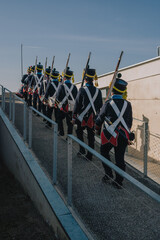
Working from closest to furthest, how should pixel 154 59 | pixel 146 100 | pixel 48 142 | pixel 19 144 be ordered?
1. pixel 48 142
2. pixel 19 144
3. pixel 154 59
4. pixel 146 100

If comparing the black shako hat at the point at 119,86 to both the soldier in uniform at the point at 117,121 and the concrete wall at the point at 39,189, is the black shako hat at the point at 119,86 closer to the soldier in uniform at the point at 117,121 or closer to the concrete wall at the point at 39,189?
the soldier in uniform at the point at 117,121

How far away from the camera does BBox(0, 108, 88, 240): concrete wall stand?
3.12 metres

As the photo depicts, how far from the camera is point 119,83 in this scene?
404 centimetres

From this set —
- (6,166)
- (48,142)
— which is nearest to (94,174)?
(48,142)

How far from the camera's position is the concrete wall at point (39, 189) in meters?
3.12

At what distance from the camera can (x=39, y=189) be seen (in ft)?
13.4

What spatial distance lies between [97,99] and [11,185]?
8.62 feet

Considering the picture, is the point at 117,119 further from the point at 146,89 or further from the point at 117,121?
the point at 146,89

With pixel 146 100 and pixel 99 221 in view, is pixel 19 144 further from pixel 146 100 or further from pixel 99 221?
pixel 146 100

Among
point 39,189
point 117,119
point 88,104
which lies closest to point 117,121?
point 117,119

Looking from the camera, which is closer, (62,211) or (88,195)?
(62,211)

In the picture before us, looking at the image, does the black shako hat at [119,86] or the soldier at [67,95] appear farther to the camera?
the soldier at [67,95]

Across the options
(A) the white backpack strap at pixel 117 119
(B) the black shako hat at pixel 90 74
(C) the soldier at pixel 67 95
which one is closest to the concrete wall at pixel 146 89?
(C) the soldier at pixel 67 95

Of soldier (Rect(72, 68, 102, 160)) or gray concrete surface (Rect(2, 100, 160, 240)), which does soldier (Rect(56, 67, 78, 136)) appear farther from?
gray concrete surface (Rect(2, 100, 160, 240))
